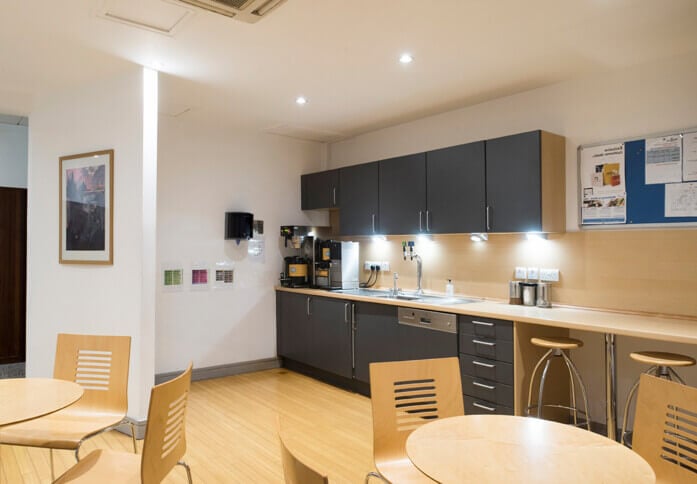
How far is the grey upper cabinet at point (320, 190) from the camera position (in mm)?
5633

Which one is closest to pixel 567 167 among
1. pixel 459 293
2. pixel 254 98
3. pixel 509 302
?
pixel 509 302

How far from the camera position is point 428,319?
13.3 ft

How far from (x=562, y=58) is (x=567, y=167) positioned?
2.84 ft

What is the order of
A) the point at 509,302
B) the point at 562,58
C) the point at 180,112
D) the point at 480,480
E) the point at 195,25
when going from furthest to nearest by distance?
the point at 180,112, the point at 509,302, the point at 562,58, the point at 195,25, the point at 480,480

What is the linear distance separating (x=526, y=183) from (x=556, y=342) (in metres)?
1.22

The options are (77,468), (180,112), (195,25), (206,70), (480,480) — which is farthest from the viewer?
(180,112)

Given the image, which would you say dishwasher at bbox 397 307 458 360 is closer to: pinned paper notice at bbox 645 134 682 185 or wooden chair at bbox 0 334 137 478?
pinned paper notice at bbox 645 134 682 185

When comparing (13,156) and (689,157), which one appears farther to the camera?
(13,156)

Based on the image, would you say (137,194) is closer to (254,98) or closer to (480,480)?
(254,98)

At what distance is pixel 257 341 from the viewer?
224 inches

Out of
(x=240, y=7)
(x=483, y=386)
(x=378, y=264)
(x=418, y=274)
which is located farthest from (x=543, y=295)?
(x=240, y=7)

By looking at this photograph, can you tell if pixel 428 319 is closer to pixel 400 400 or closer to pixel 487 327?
pixel 487 327

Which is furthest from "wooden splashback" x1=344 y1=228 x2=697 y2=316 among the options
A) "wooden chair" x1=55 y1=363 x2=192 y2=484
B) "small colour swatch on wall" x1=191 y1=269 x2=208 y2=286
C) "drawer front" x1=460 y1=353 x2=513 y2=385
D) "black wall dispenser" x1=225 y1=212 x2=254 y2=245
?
"wooden chair" x1=55 y1=363 x2=192 y2=484

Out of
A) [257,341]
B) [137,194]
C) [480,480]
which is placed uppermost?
[137,194]
